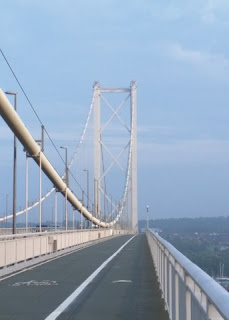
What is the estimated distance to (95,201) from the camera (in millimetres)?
98562

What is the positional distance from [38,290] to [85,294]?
60.9 inches

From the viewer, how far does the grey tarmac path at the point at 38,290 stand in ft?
44.9

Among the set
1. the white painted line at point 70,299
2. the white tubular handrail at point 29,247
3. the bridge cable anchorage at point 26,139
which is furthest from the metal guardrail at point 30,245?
the bridge cable anchorage at point 26,139

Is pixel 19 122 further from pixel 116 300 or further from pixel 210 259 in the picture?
pixel 210 259

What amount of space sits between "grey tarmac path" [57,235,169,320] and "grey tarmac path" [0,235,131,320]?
421mm

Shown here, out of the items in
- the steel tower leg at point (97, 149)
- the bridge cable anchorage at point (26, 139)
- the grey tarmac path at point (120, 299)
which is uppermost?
the steel tower leg at point (97, 149)

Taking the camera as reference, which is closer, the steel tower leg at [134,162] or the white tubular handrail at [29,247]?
the white tubular handrail at [29,247]

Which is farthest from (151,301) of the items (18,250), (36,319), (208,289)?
(18,250)

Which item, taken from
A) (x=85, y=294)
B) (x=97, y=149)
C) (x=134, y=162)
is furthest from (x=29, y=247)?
(x=134, y=162)

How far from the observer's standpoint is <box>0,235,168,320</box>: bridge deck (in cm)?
1343

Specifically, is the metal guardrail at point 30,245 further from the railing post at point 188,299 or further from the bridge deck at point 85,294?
the railing post at point 188,299

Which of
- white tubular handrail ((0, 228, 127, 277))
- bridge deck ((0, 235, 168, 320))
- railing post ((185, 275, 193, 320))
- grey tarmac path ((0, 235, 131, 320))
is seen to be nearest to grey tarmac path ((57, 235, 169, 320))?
bridge deck ((0, 235, 168, 320))

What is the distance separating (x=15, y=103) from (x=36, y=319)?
25213 millimetres

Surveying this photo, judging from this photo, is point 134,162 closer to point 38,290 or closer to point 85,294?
point 38,290
